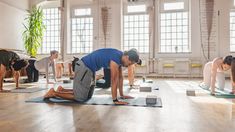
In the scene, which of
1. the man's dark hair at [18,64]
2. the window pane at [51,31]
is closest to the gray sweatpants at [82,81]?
the man's dark hair at [18,64]

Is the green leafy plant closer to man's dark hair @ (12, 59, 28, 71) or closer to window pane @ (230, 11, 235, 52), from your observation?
man's dark hair @ (12, 59, 28, 71)

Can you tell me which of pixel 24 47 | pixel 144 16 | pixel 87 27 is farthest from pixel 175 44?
pixel 24 47

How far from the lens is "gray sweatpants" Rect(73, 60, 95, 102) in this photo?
317 centimetres

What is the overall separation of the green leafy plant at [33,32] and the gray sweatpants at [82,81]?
→ 667 cm

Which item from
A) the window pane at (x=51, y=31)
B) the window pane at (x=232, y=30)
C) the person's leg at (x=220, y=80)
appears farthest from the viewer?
the window pane at (x=51, y=31)

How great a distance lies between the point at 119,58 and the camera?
299cm

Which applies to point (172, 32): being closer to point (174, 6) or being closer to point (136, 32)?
point (174, 6)

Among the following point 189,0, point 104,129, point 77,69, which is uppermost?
point 189,0

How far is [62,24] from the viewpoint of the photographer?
10.1m

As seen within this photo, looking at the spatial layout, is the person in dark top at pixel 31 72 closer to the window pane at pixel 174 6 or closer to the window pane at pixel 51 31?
the window pane at pixel 51 31

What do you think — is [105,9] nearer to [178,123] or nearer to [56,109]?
[56,109]

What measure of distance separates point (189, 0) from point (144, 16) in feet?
5.94

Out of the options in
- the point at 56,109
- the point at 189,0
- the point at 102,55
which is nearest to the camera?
the point at 56,109

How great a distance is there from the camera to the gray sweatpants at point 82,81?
10.4 feet
